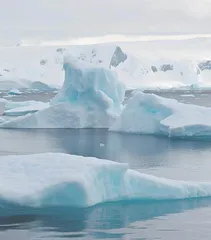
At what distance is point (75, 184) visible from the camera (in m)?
9.39

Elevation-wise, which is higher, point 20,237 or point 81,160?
point 81,160

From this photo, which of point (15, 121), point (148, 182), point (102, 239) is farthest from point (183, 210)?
point (15, 121)

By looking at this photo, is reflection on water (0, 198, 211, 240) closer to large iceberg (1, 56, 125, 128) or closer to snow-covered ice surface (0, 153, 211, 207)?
snow-covered ice surface (0, 153, 211, 207)

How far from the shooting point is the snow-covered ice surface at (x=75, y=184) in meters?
9.31

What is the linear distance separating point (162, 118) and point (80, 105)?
358cm

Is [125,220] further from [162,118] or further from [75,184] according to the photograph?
[162,118]

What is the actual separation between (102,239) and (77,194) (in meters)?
1.17

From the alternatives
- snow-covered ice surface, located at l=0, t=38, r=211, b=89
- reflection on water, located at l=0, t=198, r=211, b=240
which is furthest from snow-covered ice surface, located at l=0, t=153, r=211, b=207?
snow-covered ice surface, located at l=0, t=38, r=211, b=89

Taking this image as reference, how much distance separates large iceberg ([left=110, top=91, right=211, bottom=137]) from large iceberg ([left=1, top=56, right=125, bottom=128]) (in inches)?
43.6

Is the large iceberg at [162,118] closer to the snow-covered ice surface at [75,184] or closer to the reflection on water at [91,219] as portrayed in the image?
the snow-covered ice surface at [75,184]

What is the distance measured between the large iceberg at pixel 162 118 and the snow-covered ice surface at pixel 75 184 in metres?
9.79

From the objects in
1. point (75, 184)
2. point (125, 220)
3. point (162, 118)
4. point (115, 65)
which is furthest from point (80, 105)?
point (115, 65)

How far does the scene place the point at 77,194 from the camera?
31.5 feet

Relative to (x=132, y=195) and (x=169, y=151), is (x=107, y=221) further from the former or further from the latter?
(x=169, y=151)
